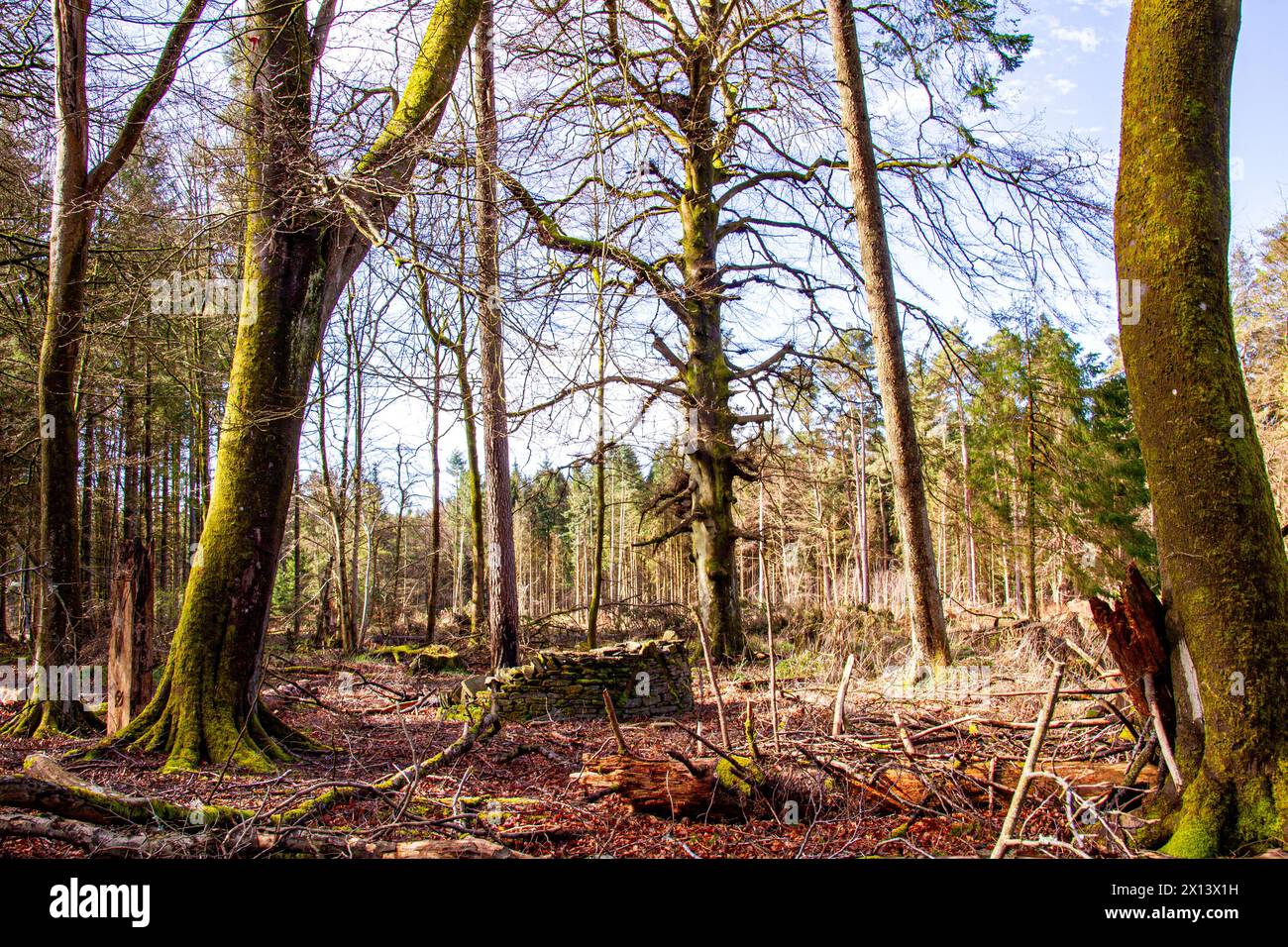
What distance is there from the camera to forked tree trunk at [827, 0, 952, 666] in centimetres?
731

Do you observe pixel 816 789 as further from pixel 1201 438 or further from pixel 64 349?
pixel 64 349

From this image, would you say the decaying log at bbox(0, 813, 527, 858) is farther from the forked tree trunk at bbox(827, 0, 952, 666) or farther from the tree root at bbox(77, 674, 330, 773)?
the forked tree trunk at bbox(827, 0, 952, 666)

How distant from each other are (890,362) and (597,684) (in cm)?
519

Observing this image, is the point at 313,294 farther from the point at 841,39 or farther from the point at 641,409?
the point at 841,39

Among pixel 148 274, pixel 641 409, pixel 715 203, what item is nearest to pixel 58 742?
pixel 148 274

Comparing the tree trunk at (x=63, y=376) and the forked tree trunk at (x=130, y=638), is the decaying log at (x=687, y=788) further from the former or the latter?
the tree trunk at (x=63, y=376)

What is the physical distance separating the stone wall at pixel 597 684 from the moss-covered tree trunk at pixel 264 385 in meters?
2.95

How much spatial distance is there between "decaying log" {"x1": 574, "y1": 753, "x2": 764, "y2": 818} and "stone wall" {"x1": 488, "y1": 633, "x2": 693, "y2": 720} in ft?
13.5

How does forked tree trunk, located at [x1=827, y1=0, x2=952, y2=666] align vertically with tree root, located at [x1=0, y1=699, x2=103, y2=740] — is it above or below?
above

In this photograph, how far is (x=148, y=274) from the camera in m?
5.58

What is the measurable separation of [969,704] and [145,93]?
29.9ft

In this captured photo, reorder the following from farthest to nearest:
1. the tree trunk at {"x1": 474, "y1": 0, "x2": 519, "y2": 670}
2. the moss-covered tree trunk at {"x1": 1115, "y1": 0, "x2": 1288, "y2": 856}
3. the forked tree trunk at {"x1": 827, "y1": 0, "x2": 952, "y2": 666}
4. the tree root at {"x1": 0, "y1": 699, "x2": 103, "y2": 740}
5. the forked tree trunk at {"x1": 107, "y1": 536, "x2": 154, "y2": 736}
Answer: the forked tree trunk at {"x1": 827, "y1": 0, "x2": 952, "y2": 666} → the tree trunk at {"x1": 474, "y1": 0, "x2": 519, "y2": 670} → the tree root at {"x1": 0, "y1": 699, "x2": 103, "y2": 740} → the forked tree trunk at {"x1": 107, "y1": 536, "x2": 154, "y2": 736} → the moss-covered tree trunk at {"x1": 1115, "y1": 0, "x2": 1288, "y2": 856}

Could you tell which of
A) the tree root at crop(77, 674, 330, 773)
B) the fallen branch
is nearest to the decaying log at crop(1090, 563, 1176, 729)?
the fallen branch

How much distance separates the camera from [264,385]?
5.78m
